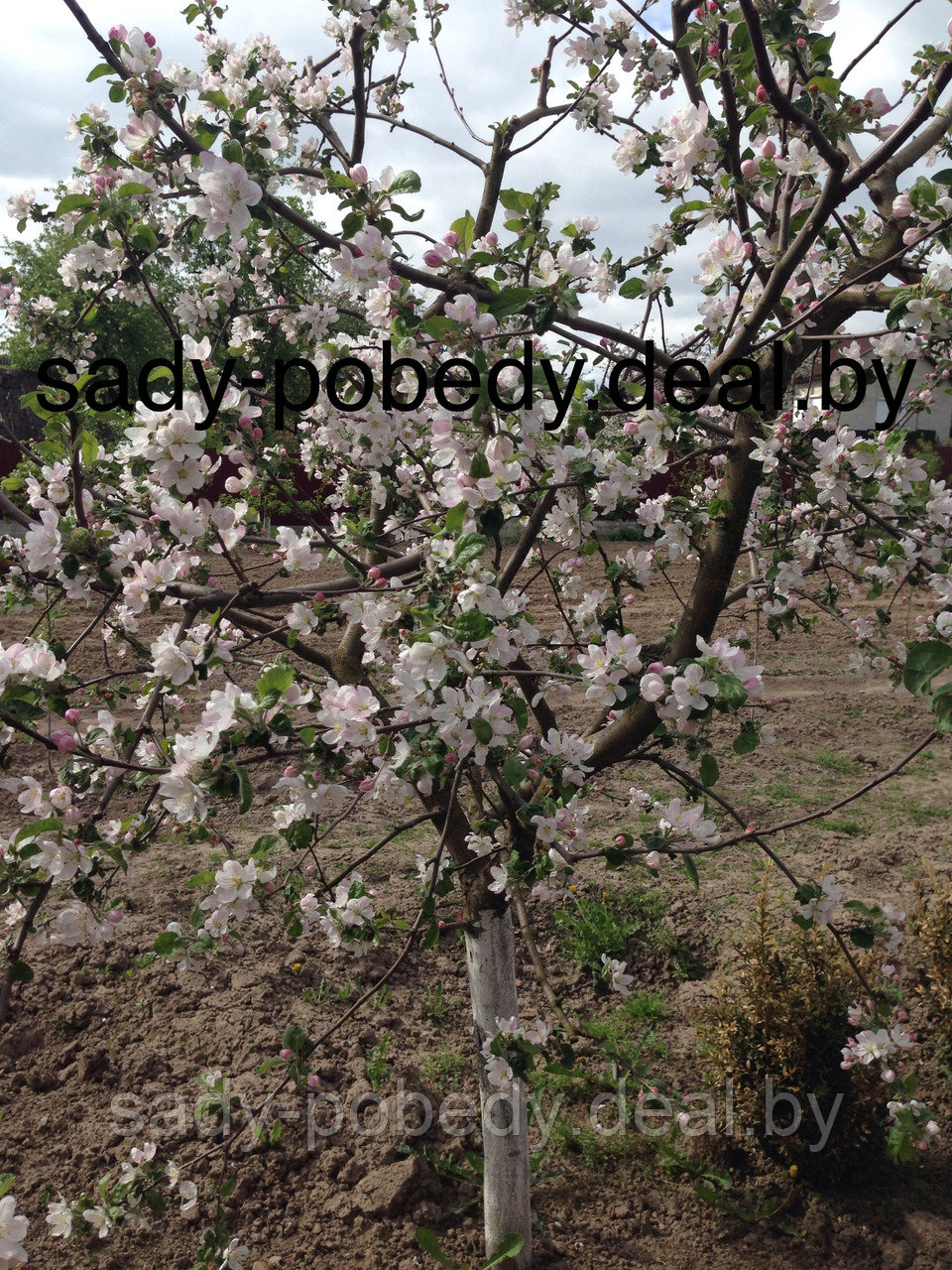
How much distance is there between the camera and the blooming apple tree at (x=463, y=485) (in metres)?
1.37

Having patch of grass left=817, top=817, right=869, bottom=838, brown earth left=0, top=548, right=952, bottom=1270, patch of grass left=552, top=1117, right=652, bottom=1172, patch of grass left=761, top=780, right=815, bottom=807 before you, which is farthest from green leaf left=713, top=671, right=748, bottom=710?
patch of grass left=761, top=780, right=815, bottom=807

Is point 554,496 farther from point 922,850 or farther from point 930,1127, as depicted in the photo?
point 922,850

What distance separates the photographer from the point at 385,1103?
8.70ft

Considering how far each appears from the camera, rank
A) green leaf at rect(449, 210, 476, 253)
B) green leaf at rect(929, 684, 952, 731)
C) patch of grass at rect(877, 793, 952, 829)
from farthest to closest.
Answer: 1. patch of grass at rect(877, 793, 952, 829)
2. green leaf at rect(449, 210, 476, 253)
3. green leaf at rect(929, 684, 952, 731)

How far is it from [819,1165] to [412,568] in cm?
209

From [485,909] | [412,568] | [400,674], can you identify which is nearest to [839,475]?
[412,568]

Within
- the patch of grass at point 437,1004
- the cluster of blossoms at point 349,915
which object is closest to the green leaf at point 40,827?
the cluster of blossoms at point 349,915

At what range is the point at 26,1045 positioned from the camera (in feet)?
9.24

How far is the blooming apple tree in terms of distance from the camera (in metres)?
1.37

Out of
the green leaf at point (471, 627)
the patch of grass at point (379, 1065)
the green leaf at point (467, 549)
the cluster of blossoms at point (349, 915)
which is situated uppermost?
the green leaf at point (467, 549)

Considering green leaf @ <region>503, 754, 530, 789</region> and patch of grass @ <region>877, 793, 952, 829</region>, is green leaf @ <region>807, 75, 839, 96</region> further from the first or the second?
patch of grass @ <region>877, 793, 952, 829</region>

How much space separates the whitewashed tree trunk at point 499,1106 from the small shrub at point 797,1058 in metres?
0.75

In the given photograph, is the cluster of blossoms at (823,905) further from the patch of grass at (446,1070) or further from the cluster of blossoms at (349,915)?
the patch of grass at (446,1070)

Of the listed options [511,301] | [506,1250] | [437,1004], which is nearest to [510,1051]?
[506,1250]
